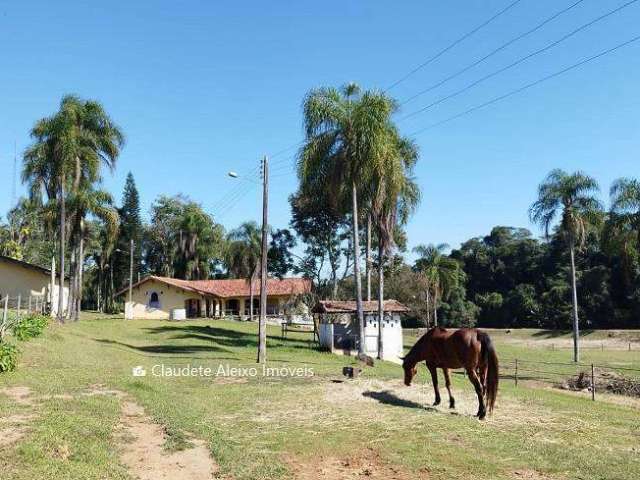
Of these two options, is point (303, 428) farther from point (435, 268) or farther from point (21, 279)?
point (435, 268)

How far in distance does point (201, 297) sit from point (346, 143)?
3753cm

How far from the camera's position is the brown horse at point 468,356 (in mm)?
13320

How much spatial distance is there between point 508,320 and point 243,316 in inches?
1477

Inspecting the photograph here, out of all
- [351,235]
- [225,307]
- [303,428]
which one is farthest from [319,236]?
[303,428]

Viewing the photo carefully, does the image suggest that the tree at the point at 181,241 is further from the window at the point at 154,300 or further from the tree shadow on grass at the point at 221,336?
the tree shadow on grass at the point at 221,336

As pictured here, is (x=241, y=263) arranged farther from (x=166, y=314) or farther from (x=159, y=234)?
(x=159, y=234)

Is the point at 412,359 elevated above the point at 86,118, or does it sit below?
below

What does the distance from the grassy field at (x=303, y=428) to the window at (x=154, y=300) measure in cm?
3861

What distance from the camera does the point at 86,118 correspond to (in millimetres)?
37938

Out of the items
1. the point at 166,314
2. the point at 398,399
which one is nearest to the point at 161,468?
the point at 398,399

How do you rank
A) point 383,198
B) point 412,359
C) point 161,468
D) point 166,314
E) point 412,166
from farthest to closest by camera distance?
point 166,314 → point 412,166 → point 383,198 → point 412,359 → point 161,468

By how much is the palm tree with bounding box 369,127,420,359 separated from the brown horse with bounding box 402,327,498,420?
Result: 45.5 ft

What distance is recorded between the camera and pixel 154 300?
2319 inches

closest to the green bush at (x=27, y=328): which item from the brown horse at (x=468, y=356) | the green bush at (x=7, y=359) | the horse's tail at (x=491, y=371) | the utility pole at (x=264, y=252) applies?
the green bush at (x=7, y=359)
